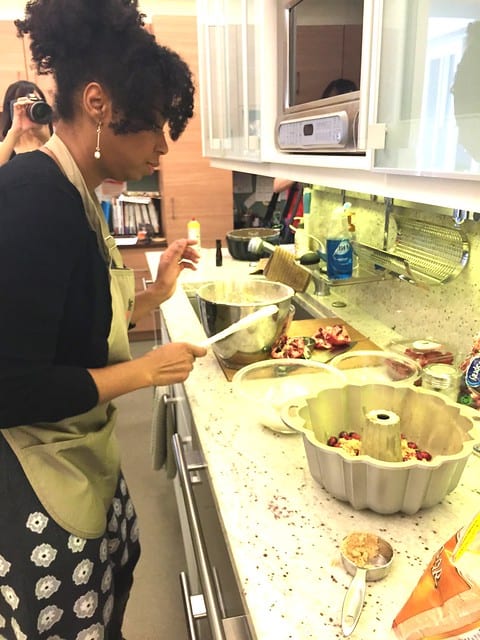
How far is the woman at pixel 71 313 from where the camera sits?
2.41 ft

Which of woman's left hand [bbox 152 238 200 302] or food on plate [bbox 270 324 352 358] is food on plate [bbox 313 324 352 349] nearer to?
food on plate [bbox 270 324 352 358]

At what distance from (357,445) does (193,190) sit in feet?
10.1

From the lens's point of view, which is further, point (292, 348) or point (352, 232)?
point (352, 232)

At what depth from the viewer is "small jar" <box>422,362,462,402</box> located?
99 centimetres

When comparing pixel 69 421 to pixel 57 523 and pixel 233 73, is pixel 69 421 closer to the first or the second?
pixel 57 523

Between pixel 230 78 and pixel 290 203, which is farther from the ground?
pixel 230 78

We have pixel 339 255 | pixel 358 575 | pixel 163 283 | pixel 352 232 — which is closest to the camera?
pixel 358 575

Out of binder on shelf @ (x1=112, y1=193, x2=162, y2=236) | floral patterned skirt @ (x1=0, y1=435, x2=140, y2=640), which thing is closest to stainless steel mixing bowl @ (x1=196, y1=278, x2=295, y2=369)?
floral patterned skirt @ (x1=0, y1=435, x2=140, y2=640)

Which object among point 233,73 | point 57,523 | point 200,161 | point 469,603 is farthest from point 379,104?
→ point 200,161

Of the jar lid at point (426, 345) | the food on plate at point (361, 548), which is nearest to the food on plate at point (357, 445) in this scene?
the food on plate at point (361, 548)

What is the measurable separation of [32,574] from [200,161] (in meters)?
3.12

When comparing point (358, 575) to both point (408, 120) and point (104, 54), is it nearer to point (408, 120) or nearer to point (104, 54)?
point (408, 120)

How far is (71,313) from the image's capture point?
82cm

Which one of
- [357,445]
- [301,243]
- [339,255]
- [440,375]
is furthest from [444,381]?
[301,243]
